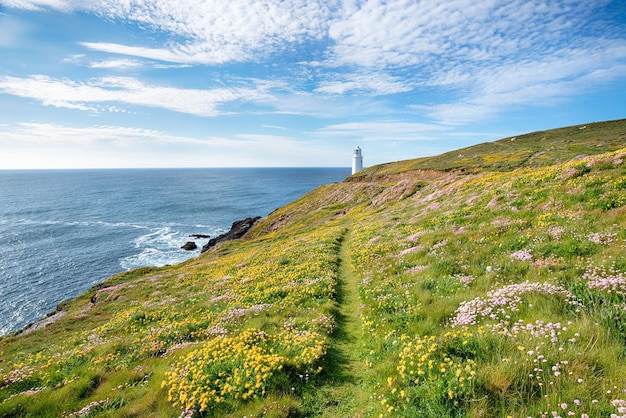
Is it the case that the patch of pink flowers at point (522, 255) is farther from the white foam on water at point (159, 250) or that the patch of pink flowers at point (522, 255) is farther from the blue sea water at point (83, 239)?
the white foam on water at point (159, 250)

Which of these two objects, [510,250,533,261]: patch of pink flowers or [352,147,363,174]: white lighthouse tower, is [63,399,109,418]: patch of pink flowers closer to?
[510,250,533,261]: patch of pink flowers

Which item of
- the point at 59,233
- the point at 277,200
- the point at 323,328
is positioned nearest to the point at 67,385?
the point at 323,328

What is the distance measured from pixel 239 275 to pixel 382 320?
17.0m

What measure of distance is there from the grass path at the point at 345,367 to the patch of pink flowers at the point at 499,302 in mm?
3431

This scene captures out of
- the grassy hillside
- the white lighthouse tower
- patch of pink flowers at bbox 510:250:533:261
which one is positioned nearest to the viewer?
the grassy hillside

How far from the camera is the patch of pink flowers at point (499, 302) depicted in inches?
346

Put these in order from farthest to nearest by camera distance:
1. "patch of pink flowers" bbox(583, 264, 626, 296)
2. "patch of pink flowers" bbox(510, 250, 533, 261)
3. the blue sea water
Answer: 1. the blue sea water
2. "patch of pink flowers" bbox(510, 250, 533, 261)
3. "patch of pink flowers" bbox(583, 264, 626, 296)

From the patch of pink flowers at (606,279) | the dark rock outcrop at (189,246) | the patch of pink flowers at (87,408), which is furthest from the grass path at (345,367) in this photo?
the dark rock outcrop at (189,246)

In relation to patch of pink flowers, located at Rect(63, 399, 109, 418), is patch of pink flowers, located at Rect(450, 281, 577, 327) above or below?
above

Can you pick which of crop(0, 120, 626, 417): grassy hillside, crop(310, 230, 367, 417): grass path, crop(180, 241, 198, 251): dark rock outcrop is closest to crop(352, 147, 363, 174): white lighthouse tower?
crop(180, 241, 198, 251): dark rock outcrop

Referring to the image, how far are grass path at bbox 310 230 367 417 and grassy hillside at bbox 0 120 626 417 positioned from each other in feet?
0.19

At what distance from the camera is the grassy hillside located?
6.19 m

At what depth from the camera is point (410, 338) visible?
376 inches

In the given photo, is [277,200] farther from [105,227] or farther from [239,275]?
[239,275]
